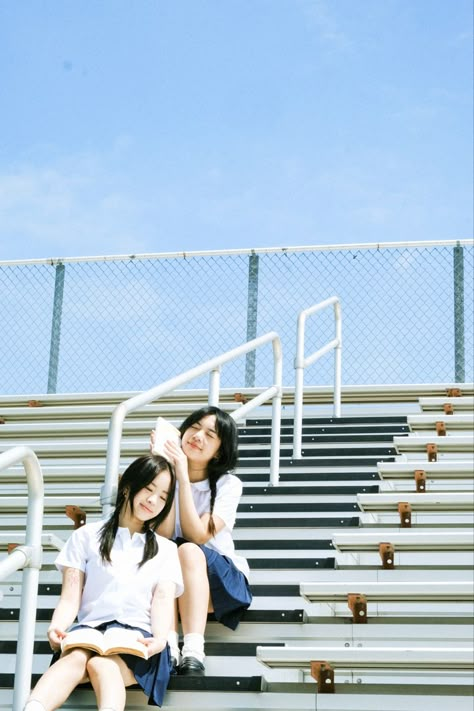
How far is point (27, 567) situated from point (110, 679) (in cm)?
37

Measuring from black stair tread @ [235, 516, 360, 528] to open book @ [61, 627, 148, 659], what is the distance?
5.39 feet

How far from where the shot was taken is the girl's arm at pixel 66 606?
3477 millimetres

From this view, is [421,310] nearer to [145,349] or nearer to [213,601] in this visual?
[145,349]

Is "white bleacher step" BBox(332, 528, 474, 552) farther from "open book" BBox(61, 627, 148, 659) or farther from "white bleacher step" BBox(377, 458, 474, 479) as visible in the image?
"open book" BBox(61, 627, 148, 659)

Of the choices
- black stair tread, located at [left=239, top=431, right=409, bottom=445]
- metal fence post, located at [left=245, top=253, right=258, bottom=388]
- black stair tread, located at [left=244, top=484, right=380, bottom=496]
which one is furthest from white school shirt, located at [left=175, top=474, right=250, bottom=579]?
metal fence post, located at [left=245, top=253, right=258, bottom=388]

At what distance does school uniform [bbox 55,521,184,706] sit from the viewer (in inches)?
137

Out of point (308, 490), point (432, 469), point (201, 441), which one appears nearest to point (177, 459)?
point (201, 441)

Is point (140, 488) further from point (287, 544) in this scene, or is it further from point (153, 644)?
point (287, 544)

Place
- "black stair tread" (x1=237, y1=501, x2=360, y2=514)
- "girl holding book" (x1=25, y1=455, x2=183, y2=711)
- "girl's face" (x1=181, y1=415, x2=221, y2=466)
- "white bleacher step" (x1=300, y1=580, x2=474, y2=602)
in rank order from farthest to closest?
1. "black stair tread" (x1=237, y1=501, x2=360, y2=514)
2. "girl's face" (x1=181, y1=415, x2=221, y2=466)
3. "white bleacher step" (x1=300, y1=580, x2=474, y2=602)
4. "girl holding book" (x1=25, y1=455, x2=183, y2=711)

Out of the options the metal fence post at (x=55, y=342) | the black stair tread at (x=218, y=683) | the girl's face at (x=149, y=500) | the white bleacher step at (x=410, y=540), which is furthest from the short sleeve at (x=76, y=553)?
the metal fence post at (x=55, y=342)

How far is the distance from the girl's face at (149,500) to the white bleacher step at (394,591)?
569 mm

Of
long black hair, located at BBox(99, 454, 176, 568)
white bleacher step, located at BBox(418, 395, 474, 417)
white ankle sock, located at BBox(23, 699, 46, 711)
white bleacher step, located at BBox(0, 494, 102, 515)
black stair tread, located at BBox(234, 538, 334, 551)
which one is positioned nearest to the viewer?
white ankle sock, located at BBox(23, 699, 46, 711)

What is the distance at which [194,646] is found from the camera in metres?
3.66

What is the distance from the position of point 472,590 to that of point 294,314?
3399 mm
